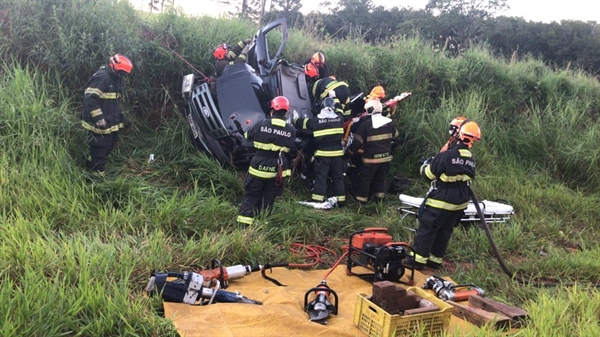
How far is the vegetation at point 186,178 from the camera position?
11.1 feet

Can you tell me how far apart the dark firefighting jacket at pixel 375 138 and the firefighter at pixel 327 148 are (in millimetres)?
358

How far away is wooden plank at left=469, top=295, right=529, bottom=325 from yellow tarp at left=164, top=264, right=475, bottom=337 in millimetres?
247

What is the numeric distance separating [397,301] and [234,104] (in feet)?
13.4

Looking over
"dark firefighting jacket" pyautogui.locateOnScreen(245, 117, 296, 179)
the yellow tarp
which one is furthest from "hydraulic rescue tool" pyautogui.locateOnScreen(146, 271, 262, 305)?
"dark firefighting jacket" pyautogui.locateOnScreen(245, 117, 296, 179)

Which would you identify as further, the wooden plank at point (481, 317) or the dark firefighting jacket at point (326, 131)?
the dark firefighting jacket at point (326, 131)

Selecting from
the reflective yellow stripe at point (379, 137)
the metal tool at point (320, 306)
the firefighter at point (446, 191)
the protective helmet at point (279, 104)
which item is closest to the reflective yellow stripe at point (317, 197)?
the reflective yellow stripe at point (379, 137)

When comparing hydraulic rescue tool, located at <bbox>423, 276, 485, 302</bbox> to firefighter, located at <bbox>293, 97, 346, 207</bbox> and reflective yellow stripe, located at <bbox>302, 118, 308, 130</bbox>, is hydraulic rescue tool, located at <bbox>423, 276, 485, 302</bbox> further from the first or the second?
reflective yellow stripe, located at <bbox>302, 118, 308, 130</bbox>

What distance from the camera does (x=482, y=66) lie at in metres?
10.1

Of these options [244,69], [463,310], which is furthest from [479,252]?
[244,69]

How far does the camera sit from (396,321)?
316 centimetres

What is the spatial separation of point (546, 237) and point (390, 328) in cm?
417

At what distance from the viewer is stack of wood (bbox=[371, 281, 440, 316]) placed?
3.34 metres

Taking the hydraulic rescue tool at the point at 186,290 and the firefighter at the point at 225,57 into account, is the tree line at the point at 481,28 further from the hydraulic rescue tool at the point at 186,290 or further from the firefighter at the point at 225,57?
the hydraulic rescue tool at the point at 186,290

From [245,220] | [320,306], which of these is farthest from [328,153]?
[320,306]
